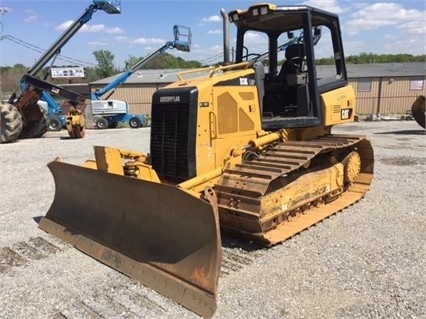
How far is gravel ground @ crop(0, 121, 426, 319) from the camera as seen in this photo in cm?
355

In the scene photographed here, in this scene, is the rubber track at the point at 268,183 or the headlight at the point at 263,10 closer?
the rubber track at the point at 268,183

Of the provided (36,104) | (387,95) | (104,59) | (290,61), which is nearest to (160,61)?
(104,59)

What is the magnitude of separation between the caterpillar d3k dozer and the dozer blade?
13 millimetres

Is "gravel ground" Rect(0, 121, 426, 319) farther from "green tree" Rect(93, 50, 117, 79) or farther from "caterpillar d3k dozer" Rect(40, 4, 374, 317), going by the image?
"green tree" Rect(93, 50, 117, 79)

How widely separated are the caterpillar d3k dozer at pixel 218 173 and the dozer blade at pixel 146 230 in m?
0.01

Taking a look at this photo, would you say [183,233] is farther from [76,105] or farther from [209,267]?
[76,105]

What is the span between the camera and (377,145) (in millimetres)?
13156

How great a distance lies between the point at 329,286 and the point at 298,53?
353 centimetres

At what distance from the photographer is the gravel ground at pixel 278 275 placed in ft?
11.6

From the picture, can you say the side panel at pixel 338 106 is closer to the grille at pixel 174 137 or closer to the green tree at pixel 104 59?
the grille at pixel 174 137

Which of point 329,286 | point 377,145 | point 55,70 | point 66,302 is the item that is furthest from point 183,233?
point 55,70

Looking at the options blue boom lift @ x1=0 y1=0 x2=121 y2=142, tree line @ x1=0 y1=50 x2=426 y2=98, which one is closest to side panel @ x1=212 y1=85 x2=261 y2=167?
blue boom lift @ x1=0 y1=0 x2=121 y2=142

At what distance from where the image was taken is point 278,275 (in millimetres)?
4137

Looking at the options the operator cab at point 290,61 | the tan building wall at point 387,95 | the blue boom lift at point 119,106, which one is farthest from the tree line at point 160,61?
the operator cab at point 290,61
